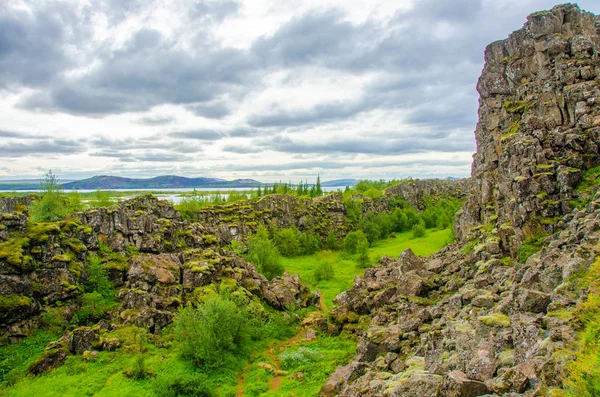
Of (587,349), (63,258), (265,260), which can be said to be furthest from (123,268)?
(587,349)

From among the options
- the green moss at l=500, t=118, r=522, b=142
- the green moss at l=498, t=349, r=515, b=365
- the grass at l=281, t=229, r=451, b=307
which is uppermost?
the green moss at l=500, t=118, r=522, b=142

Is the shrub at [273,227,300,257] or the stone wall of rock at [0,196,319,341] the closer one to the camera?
the stone wall of rock at [0,196,319,341]

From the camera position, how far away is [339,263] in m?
112

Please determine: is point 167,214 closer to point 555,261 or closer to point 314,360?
point 314,360

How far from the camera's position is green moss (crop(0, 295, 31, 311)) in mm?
42344

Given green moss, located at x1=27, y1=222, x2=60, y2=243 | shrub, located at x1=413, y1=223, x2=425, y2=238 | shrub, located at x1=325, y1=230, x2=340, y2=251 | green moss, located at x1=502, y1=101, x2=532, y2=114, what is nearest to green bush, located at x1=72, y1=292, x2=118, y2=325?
green moss, located at x1=27, y1=222, x2=60, y2=243

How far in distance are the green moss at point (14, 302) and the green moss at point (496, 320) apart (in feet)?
159

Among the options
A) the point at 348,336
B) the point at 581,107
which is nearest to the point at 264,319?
the point at 348,336

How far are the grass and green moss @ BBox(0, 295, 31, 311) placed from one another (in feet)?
152

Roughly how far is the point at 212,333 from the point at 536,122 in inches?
1768

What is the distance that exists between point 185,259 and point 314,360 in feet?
96.1

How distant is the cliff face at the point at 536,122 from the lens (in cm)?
3697

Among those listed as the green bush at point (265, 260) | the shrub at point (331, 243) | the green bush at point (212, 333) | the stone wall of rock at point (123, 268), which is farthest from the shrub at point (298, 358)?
the shrub at point (331, 243)

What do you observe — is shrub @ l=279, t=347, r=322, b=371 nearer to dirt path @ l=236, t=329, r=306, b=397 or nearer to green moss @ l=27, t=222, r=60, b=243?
dirt path @ l=236, t=329, r=306, b=397
